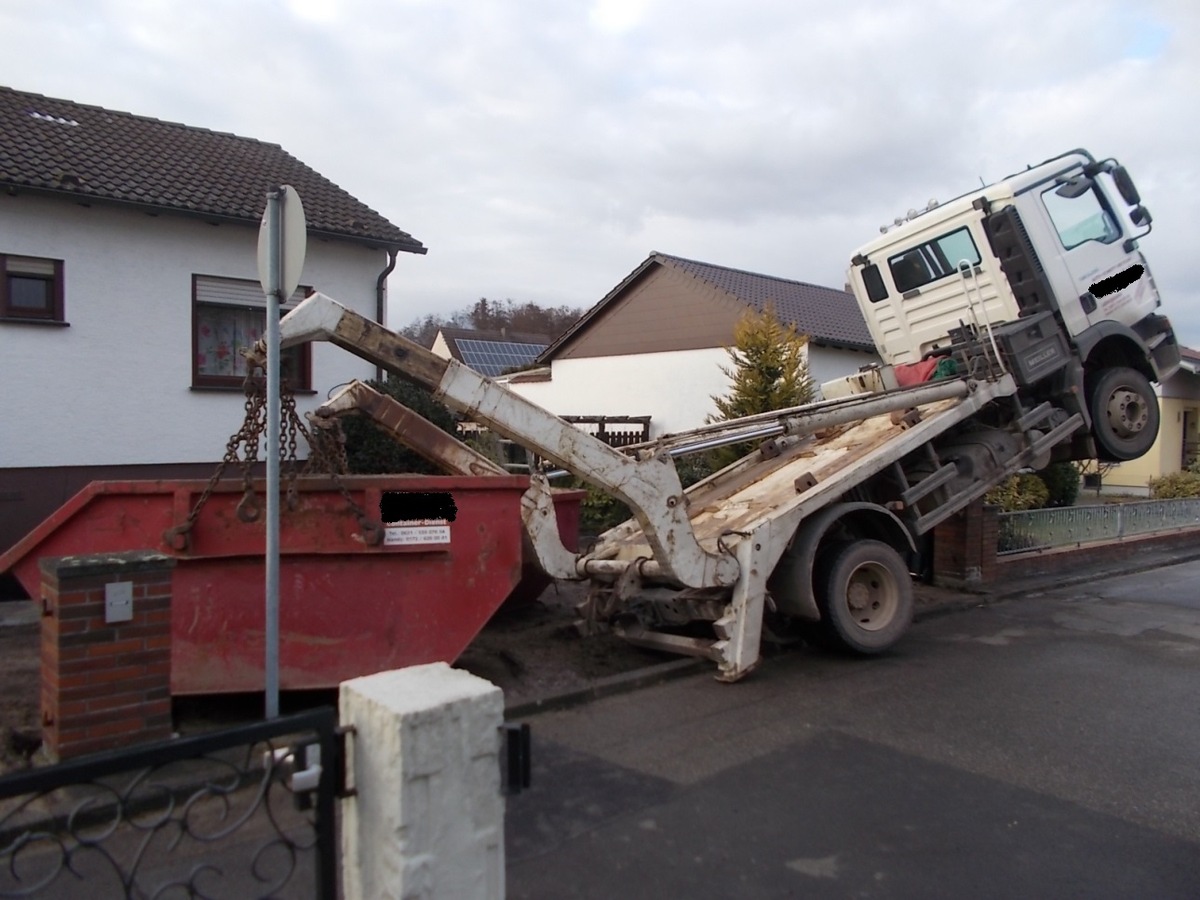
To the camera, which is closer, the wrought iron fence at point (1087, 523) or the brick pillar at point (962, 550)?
the brick pillar at point (962, 550)

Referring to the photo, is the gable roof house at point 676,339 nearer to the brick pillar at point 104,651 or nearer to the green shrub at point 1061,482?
the green shrub at point 1061,482

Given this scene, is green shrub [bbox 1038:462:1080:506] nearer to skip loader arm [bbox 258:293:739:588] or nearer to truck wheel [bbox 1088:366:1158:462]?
truck wheel [bbox 1088:366:1158:462]

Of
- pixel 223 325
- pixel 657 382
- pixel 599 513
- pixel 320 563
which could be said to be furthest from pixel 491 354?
pixel 320 563

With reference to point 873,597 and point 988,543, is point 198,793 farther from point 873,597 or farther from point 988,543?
point 988,543

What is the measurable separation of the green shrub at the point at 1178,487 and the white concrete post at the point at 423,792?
679 inches

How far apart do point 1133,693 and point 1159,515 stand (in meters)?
8.91

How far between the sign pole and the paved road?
1380 millimetres

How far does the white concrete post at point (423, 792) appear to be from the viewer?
230 centimetres

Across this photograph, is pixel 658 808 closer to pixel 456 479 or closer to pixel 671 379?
pixel 456 479

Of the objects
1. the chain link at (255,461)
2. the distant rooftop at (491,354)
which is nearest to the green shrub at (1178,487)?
the chain link at (255,461)

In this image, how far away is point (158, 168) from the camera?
1141cm

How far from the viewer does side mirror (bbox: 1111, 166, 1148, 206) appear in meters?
8.70

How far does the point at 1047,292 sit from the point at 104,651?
7.53 metres

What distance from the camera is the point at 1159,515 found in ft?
46.7
